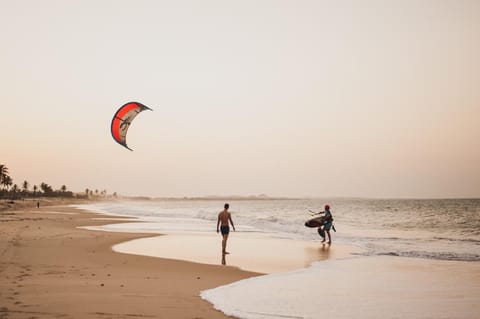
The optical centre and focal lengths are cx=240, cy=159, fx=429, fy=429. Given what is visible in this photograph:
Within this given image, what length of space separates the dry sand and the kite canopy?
3993 millimetres

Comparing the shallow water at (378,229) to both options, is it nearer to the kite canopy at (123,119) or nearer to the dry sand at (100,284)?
the dry sand at (100,284)

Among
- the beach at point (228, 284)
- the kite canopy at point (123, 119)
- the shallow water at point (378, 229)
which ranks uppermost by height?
the kite canopy at point (123, 119)

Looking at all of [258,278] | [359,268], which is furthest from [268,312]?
[359,268]

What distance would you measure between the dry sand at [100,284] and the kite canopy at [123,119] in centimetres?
399

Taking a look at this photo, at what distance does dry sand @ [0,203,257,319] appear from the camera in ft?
20.2

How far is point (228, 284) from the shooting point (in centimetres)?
858

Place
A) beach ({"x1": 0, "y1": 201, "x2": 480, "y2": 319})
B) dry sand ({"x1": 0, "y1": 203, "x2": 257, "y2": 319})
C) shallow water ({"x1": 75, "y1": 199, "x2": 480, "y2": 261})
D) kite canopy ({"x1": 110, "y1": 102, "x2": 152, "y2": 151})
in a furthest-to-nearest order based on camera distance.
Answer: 1. shallow water ({"x1": 75, "y1": 199, "x2": 480, "y2": 261})
2. kite canopy ({"x1": 110, "y1": 102, "x2": 152, "y2": 151})
3. beach ({"x1": 0, "y1": 201, "x2": 480, "y2": 319})
4. dry sand ({"x1": 0, "y1": 203, "x2": 257, "y2": 319})

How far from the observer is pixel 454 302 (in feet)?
23.7

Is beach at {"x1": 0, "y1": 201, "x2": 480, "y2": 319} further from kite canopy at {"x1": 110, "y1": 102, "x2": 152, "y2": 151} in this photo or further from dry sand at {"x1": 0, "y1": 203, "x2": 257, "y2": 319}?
kite canopy at {"x1": 110, "y1": 102, "x2": 152, "y2": 151}

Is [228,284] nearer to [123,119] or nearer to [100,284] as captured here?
[100,284]

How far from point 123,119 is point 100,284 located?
8.01m

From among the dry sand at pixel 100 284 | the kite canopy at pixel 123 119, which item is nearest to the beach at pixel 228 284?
the dry sand at pixel 100 284

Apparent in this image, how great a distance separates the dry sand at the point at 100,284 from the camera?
615 centimetres

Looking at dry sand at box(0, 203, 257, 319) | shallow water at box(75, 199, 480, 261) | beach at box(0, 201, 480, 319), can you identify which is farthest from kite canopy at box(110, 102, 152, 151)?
shallow water at box(75, 199, 480, 261)
